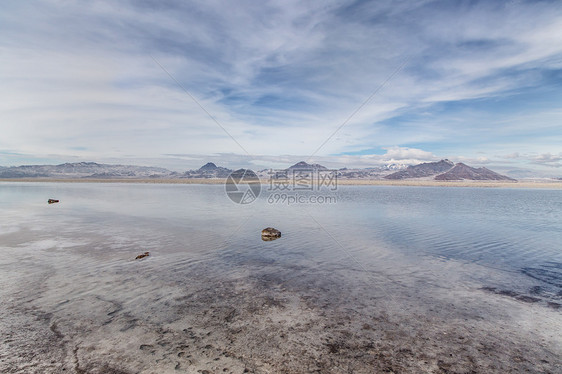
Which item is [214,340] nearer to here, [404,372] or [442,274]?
[404,372]

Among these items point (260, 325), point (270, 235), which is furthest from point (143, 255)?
point (260, 325)

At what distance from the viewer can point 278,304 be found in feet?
23.5

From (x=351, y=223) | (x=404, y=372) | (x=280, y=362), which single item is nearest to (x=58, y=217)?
(x=351, y=223)

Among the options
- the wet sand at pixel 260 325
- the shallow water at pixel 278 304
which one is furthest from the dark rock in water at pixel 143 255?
the wet sand at pixel 260 325

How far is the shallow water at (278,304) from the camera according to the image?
192 inches

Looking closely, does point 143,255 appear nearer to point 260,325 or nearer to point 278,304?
point 278,304

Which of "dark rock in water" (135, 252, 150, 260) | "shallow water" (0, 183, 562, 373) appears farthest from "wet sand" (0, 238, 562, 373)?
"dark rock in water" (135, 252, 150, 260)

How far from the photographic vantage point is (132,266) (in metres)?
10.0

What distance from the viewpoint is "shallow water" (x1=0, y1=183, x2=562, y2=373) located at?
16.0 ft

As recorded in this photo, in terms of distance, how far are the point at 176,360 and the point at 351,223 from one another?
56.0 ft

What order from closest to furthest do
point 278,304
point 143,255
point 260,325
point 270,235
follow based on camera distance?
point 260,325 < point 278,304 < point 143,255 < point 270,235

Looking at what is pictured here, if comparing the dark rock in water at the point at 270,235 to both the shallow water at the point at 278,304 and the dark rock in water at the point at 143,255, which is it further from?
the dark rock in water at the point at 143,255

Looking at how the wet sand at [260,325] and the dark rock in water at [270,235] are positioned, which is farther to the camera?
the dark rock in water at [270,235]

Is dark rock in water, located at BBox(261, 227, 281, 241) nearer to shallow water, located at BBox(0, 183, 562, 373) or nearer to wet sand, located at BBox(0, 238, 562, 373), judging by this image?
shallow water, located at BBox(0, 183, 562, 373)
